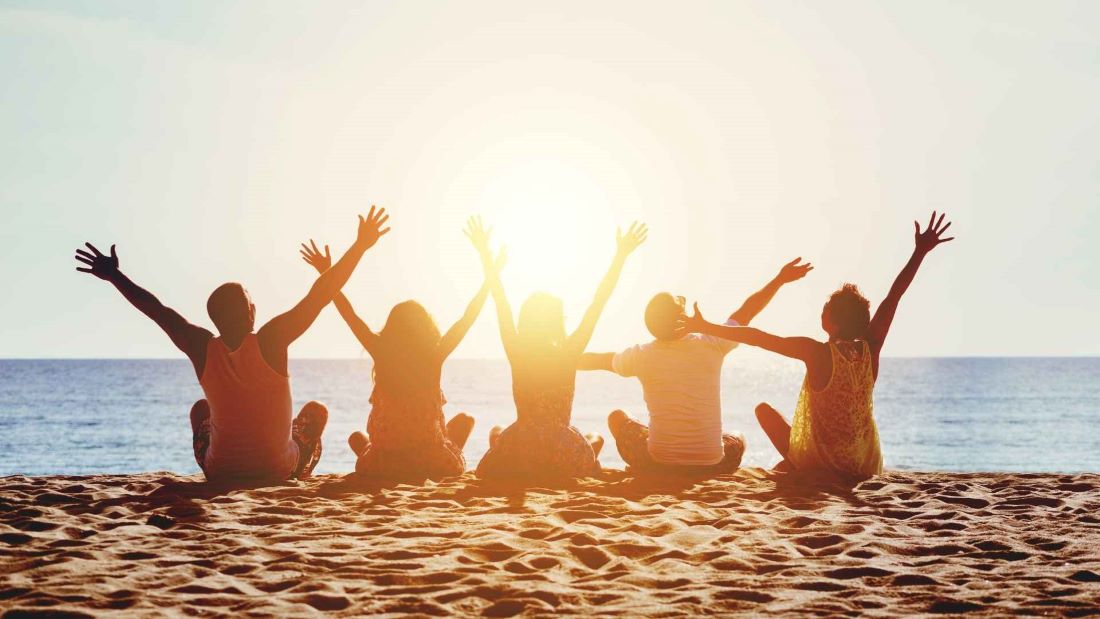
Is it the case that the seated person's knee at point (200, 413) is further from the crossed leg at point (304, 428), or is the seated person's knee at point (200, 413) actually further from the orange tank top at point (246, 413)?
the orange tank top at point (246, 413)

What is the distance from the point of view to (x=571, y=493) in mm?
6500

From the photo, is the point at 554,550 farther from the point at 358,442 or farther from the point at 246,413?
the point at 358,442

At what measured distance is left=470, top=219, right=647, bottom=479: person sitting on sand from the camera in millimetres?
7332

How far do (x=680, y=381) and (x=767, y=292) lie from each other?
119 centimetres

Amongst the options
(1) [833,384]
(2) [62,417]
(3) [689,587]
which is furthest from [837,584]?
(2) [62,417]

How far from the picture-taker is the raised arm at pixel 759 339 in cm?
651

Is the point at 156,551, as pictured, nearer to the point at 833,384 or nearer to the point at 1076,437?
the point at 833,384

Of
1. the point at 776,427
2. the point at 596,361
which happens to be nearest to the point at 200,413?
the point at 596,361

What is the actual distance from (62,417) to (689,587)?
3865 centimetres

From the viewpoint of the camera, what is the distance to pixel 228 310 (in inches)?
253

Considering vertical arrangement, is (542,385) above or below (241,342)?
below

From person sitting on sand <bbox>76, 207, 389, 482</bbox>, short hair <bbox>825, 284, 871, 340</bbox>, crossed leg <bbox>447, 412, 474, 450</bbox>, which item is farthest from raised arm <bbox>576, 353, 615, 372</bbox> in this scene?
person sitting on sand <bbox>76, 207, 389, 482</bbox>

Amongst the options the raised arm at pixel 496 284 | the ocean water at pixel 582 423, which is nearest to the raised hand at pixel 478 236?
the raised arm at pixel 496 284

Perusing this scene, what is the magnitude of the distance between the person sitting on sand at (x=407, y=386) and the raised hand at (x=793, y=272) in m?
2.67
